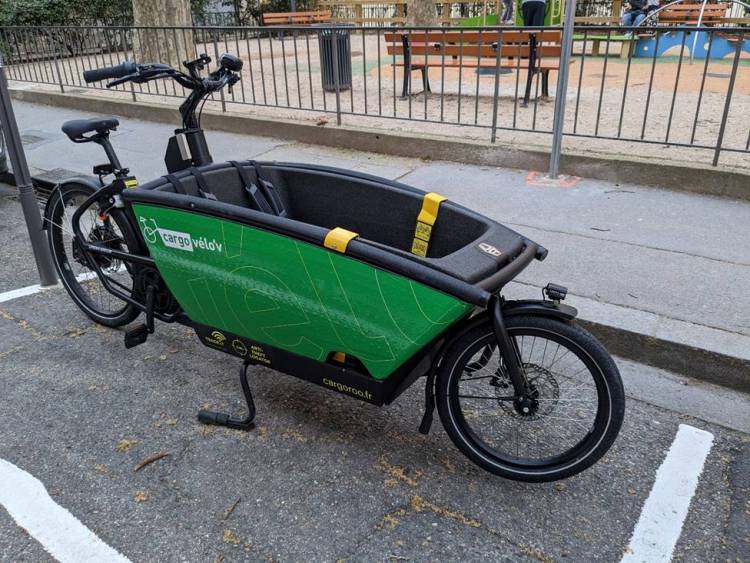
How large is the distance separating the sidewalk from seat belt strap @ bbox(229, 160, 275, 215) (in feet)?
5.46

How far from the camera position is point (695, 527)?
2.45 metres

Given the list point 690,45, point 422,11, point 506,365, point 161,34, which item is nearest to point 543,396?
point 506,365

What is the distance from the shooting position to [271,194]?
3.36 metres

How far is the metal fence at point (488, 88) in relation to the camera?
21.7 feet

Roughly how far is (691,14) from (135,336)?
14.8 meters

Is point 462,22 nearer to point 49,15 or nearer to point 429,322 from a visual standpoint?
point 49,15

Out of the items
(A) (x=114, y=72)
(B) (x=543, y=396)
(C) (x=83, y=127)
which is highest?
(A) (x=114, y=72)

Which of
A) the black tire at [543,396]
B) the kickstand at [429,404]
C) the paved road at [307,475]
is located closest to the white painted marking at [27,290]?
the paved road at [307,475]

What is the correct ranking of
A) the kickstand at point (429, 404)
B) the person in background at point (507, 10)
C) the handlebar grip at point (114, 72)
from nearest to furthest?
the kickstand at point (429, 404) → the handlebar grip at point (114, 72) → the person in background at point (507, 10)

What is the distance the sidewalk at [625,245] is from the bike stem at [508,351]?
128 centimetres

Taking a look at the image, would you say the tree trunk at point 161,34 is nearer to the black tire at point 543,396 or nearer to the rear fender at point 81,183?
the rear fender at point 81,183

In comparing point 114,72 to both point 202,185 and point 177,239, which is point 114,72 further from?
point 177,239

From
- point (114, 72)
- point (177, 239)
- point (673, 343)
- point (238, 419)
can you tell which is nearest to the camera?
point (177, 239)

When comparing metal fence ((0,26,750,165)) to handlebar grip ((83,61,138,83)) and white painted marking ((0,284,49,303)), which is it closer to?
white painted marking ((0,284,49,303))
